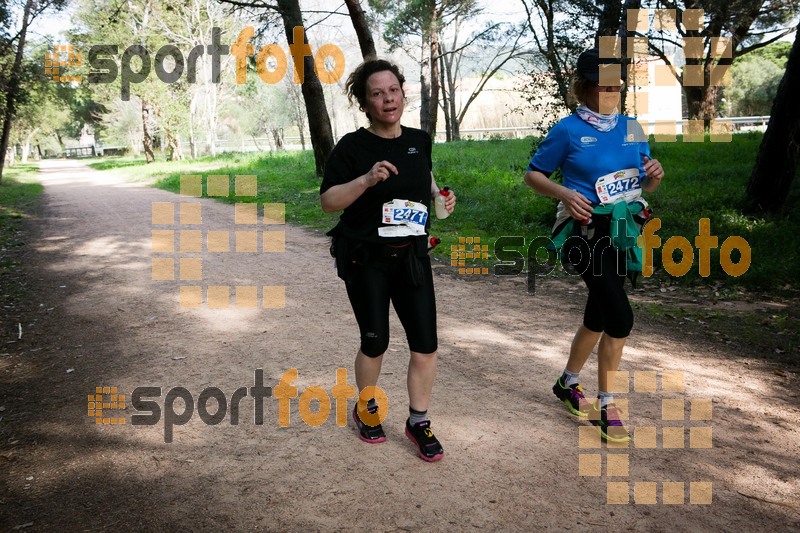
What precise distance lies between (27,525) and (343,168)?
2323 millimetres

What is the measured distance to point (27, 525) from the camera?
3068mm

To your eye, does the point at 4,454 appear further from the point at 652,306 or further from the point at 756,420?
the point at 652,306

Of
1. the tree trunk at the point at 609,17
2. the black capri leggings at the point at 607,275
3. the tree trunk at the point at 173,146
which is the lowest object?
the black capri leggings at the point at 607,275

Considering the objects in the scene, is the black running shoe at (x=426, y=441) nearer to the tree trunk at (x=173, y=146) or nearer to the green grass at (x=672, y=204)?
the green grass at (x=672, y=204)

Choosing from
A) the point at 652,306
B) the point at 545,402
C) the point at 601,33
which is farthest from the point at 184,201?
the point at 545,402

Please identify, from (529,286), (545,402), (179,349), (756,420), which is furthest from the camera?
(529,286)

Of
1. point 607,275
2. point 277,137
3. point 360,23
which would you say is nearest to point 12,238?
point 360,23

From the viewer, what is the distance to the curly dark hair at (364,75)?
3.44 m

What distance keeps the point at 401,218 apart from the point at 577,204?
990 millimetres

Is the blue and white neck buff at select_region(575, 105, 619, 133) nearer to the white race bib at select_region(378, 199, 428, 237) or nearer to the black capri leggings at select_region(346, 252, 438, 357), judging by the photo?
the white race bib at select_region(378, 199, 428, 237)

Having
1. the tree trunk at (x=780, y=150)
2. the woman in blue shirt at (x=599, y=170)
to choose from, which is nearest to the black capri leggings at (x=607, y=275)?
the woman in blue shirt at (x=599, y=170)

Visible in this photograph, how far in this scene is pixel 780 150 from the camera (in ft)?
30.5

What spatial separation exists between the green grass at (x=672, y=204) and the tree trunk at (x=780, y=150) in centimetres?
27

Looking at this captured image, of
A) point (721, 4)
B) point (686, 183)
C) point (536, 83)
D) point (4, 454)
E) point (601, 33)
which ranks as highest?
point (721, 4)
